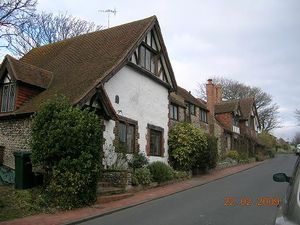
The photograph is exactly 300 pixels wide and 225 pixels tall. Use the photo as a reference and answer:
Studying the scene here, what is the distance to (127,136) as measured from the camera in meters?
20.5

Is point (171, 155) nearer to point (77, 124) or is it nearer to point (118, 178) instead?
point (118, 178)

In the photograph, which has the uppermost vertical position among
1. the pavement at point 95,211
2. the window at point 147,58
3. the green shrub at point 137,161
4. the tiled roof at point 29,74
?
the window at point 147,58

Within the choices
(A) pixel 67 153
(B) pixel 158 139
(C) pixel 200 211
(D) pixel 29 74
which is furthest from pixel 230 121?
(A) pixel 67 153

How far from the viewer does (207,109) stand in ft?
133

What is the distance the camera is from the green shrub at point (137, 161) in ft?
64.8

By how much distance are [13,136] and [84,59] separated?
558 cm

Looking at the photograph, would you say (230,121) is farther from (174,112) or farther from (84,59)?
(84,59)

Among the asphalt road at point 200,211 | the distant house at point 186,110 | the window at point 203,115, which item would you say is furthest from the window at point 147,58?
the window at point 203,115

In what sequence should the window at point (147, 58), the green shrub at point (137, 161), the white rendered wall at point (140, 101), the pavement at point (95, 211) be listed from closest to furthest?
1. the pavement at point (95, 211)
2. the white rendered wall at point (140, 101)
3. the green shrub at point (137, 161)
4. the window at point (147, 58)

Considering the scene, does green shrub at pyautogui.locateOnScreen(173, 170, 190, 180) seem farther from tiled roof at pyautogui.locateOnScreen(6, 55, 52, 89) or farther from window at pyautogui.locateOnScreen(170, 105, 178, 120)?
tiled roof at pyautogui.locateOnScreen(6, 55, 52, 89)

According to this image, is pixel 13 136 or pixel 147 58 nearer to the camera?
pixel 13 136

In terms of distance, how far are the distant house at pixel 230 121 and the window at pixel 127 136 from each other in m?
21.7

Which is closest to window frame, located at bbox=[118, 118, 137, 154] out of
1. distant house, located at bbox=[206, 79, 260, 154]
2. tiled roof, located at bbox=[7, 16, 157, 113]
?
tiled roof, located at bbox=[7, 16, 157, 113]

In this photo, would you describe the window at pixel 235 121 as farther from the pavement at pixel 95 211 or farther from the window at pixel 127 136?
the pavement at pixel 95 211
